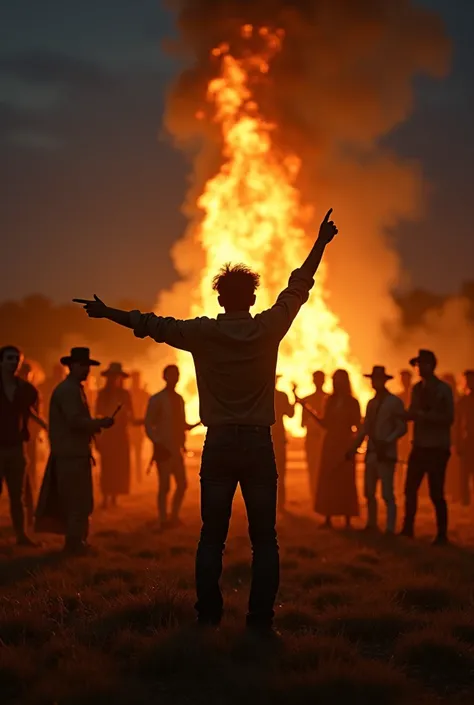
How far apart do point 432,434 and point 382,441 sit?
3.20 ft

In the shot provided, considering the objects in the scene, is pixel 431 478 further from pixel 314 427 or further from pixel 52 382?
pixel 52 382

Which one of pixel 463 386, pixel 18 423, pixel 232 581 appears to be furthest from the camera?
pixel 463 386

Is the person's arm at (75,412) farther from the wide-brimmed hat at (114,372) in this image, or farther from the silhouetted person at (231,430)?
the wide-brimmed hat at (114,372)

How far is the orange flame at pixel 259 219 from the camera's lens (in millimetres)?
29094

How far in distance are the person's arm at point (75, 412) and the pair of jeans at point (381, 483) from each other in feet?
13.9

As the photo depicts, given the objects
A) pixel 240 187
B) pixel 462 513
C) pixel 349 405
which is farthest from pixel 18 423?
pixel 240 187

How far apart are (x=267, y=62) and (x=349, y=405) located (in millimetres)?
18674

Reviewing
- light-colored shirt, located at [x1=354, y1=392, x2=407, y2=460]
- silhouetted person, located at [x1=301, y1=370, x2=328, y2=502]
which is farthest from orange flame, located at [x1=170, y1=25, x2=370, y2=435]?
light-colored shirt, located at [x1=354, y1=392, x2=407, y2=460]

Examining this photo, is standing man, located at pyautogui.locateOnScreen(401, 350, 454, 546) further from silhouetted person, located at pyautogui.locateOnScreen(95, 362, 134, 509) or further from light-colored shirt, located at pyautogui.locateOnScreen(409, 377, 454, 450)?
silhouetted person, located at pyautogui.locateOnScreen(95, 362, 134, 509)

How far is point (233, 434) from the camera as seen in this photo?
5.99 m

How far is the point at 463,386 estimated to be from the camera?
1647 cm

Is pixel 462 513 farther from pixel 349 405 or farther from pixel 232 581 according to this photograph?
pixel 232 581

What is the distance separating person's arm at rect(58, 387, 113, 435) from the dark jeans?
4.03 metres

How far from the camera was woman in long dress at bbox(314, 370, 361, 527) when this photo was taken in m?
13.1
